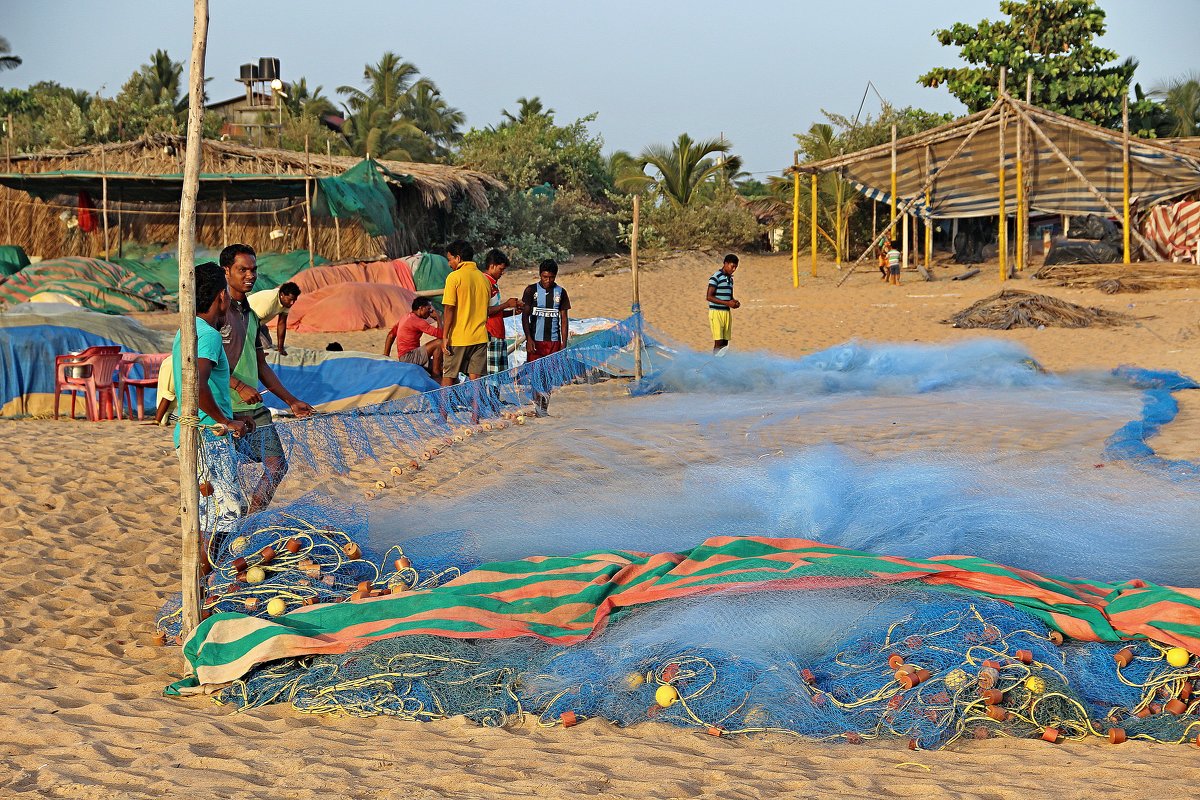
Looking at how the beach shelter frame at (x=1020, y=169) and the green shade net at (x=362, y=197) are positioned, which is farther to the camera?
the green shade net at (x=362, y=197)

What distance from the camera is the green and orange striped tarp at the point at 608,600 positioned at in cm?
375

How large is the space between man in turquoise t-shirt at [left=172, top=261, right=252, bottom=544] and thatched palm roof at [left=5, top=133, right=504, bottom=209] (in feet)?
53.5

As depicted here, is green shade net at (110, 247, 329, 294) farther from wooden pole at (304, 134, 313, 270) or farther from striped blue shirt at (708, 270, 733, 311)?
striped blue shirt at (708, 270, 733, 311)

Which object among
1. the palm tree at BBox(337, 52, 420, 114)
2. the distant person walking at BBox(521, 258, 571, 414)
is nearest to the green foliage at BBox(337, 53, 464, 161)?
the palm tree at BBox(337, 52, 420, 114)

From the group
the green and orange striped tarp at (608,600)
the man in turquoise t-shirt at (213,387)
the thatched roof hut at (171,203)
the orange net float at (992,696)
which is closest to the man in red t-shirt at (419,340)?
the man in turquoise t-shirt at (213,387)

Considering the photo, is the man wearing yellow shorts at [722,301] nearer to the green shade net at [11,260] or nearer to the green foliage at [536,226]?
the green foliage at [536,226]

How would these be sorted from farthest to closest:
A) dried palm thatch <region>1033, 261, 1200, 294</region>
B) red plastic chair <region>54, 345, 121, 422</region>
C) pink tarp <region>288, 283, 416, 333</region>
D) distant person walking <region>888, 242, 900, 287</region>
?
distant person walking <region>888, 242, 900, 287</region>, dried palm thatch <region>1033, 261, 1200, 294</region>, pink tarp <region>288, 283, 416, 333</region>, red plastic chair <region>54, 345, 121, 422</region>

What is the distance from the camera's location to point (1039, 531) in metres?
4.52

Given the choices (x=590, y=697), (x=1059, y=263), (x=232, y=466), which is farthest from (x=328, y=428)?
(x=1059, y=263)

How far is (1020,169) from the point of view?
707 inches

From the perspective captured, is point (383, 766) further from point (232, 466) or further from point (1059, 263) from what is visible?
point (1059, 263)

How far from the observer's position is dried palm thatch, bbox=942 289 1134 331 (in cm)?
1416

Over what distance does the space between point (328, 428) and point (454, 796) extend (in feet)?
8.21

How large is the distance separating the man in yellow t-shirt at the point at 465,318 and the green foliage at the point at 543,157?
1795 centimetres
